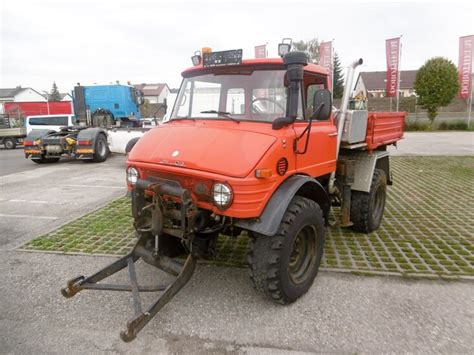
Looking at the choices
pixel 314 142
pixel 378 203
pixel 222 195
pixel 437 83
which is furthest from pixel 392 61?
pixel 222 195

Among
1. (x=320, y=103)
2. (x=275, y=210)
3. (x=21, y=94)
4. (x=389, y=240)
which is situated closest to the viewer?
(x=275, y=210)

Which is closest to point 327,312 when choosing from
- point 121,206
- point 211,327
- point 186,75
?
point 211,327

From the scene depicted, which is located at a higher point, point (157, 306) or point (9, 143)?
point (9, 143)

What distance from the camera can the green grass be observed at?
4.05 metres

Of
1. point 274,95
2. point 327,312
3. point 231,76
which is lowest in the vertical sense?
point 327,312

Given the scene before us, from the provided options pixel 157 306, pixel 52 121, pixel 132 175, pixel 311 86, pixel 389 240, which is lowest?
pixel 389 240

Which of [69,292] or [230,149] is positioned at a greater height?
[230,149]

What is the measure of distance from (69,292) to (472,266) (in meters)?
4.34

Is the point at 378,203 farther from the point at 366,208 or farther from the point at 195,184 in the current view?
the point at 195,184

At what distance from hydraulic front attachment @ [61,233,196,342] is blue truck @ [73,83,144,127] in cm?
1490

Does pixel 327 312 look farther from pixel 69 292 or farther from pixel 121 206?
pixel 121 206

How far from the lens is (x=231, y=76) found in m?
3.61

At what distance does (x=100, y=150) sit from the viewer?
498 inches

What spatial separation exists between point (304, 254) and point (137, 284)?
169 centimetres
